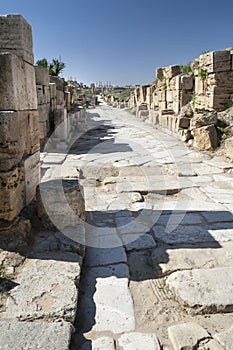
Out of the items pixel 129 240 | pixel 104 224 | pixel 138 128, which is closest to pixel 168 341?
pixel 129 240

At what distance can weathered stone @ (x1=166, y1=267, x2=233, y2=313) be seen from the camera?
2.26 m

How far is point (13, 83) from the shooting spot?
9.82ft

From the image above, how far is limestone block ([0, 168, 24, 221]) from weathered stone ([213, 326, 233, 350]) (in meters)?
2.23

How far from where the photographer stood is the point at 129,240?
340 centimetres

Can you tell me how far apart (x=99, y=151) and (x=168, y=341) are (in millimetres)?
6889

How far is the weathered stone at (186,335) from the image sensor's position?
1.88 metres

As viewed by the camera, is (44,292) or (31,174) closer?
(44,292)

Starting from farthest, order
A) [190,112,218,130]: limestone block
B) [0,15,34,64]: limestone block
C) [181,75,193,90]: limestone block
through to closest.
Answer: [181,75,193,90]: limestone block → [190,112,218,130]: limestone block → [0,15,34,64]: limestone block

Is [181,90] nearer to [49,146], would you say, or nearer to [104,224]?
[49,146]

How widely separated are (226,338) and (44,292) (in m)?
1.41

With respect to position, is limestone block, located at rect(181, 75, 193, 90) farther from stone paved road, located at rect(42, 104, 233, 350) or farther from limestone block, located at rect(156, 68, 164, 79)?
stone paved road, located at rect(42, 104, 233, 350)

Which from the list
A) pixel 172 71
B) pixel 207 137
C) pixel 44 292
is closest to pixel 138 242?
pixel 44 292

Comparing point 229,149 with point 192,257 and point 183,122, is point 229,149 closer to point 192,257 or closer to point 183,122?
point 183,122

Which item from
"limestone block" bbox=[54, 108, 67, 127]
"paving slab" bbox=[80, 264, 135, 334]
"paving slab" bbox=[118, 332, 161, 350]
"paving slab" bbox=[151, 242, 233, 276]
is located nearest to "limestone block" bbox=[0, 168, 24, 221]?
"paving slab" bbox=[80, 264, 135, 334]
